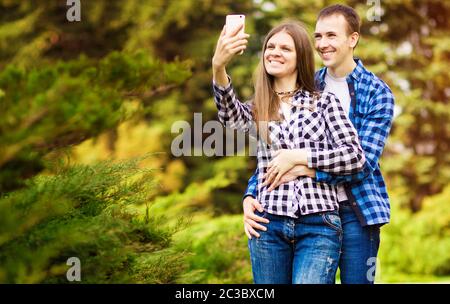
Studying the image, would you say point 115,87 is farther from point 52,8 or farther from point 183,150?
point 52,8

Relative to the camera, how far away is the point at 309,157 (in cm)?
262

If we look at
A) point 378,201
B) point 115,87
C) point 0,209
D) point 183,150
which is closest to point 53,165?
point 115,87

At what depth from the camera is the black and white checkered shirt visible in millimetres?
2615

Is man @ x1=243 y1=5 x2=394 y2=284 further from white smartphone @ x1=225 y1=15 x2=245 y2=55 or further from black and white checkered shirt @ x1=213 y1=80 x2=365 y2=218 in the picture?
white smartphone @ x1=225 y1=15 x2=245 y2=55

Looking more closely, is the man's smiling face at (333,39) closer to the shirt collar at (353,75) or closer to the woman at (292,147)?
the shirt collar at (353,75)

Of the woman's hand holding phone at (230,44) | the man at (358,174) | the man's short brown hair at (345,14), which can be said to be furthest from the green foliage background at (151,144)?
the man's short brown hair at (345,14)

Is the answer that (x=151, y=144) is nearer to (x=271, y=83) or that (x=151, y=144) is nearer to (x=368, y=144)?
(x=271, y=83)

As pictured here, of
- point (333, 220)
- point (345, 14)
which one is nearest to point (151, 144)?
point (345, 14)

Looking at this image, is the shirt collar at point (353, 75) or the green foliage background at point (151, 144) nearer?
the green foliage background at point (151, 144)

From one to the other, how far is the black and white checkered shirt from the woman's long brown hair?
0.11ft

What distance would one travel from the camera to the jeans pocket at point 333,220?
260 centimetres

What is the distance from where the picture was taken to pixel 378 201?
2.83m

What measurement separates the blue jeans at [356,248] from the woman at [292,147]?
0.14m

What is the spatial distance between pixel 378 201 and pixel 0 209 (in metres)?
1.55
